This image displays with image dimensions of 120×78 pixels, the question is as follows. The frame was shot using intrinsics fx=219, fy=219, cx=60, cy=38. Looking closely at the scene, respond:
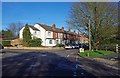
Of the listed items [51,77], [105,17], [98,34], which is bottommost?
[51,77]

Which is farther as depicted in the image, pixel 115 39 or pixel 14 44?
pixel 14 44

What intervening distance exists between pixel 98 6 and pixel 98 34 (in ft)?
18.8

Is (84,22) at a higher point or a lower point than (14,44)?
higher

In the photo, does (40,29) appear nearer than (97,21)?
No

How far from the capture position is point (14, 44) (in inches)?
2645

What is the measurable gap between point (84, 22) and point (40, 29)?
28.8 metres

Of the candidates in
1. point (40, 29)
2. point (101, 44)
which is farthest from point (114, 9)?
point (40, 29)

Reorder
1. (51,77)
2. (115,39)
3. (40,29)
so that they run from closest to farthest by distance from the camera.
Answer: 1. (51,77)
2. (115,39)
3. (40,29)

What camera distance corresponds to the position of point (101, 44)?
160ft

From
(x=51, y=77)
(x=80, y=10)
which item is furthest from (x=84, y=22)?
(x=51, y=77)

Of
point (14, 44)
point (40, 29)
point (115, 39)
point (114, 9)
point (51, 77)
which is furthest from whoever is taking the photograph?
point (40, 29)

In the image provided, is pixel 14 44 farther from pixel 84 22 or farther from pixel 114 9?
pixel 114 9

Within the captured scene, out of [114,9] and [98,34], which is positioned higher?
[114,9]

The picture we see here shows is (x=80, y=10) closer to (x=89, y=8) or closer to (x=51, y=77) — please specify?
(x=89, y=8)
